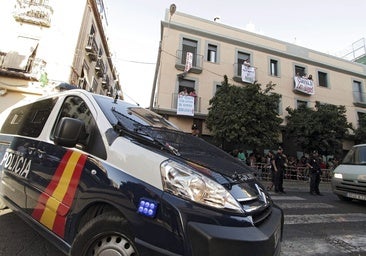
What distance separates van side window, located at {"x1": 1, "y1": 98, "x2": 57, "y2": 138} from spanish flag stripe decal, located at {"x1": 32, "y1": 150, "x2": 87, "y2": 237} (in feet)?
2.85

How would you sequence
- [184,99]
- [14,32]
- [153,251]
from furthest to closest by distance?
1. [184,99]
2. [14,32]
3. [153,251]

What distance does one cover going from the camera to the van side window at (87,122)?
7.25 ft

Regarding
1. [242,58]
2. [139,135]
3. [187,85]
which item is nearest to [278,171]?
[139,135]

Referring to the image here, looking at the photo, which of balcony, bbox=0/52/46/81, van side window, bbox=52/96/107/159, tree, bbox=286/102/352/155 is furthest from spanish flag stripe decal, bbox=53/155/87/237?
tree, bbox=286/102/352/155

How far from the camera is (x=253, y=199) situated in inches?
78.8

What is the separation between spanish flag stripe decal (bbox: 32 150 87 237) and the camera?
224 cm

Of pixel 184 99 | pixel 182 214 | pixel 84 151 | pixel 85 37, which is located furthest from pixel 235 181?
pixel 85 37

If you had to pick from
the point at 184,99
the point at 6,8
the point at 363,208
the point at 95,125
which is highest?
the point at 6,8

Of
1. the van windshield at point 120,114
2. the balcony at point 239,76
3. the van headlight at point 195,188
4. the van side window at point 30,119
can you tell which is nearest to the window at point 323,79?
the balcony at point 239,76

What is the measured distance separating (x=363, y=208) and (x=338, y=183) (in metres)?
0.92

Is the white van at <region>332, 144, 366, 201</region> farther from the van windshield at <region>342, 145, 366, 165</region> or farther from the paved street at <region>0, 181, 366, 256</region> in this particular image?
the paved street at <region>0, 181, 366, 256</region>

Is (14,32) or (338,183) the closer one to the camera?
(338,183)

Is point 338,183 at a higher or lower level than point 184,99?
lower

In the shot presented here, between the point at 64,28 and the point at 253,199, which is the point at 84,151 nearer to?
the point at 253,199
